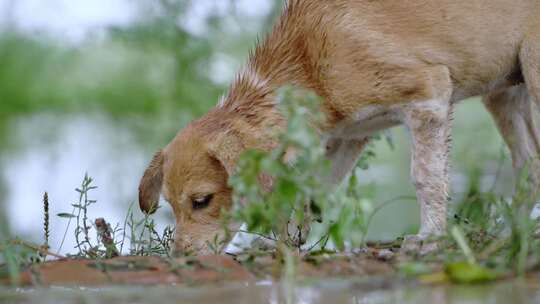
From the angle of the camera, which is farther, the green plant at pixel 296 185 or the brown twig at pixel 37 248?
the brown twig at pixel 37 248

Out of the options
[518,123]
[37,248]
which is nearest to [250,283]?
[37,248]

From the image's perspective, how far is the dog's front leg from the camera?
6762 millimetres

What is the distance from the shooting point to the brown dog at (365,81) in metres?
6.80

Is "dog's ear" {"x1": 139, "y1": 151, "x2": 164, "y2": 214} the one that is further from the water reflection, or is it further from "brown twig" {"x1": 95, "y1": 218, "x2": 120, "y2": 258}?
the water reflection

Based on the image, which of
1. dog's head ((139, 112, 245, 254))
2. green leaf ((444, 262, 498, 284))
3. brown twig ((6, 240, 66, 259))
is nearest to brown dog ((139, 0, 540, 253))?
dog's head ((139, 112, 245, 254))

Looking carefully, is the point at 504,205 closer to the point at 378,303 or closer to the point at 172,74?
the point at 378,303

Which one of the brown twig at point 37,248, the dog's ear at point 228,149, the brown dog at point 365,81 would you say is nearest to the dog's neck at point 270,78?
the brown dog at point 365,81

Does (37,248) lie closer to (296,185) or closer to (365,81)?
(296,185)

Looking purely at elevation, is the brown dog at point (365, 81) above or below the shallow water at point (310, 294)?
above

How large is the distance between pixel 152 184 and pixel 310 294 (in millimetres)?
2978

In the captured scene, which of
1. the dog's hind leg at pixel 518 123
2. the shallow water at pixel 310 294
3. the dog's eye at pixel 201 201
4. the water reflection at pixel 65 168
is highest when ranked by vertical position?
the water reflection at pixel 65 168

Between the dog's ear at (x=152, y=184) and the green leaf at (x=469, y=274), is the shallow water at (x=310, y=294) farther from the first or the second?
the dog's ear at (x=152, y=184)

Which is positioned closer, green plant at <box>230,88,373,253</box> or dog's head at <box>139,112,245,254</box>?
green plant at <box>230,88,373,253</box>

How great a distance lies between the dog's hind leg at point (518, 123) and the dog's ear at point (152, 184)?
9.96ft
